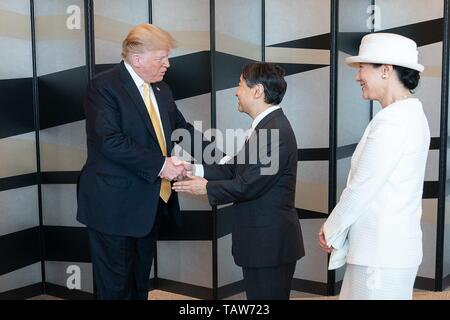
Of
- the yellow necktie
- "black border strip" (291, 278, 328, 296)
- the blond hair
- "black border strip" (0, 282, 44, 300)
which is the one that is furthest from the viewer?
"black border strip" (291, 278, 328, 296)

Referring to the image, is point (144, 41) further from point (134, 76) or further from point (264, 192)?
point (264, 192)

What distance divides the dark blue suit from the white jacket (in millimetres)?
963

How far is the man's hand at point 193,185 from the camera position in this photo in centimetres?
253

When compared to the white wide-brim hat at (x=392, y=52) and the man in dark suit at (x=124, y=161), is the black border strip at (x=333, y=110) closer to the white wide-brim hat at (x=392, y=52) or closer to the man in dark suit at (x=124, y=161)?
the man in dark suit at (x=124, y=161)

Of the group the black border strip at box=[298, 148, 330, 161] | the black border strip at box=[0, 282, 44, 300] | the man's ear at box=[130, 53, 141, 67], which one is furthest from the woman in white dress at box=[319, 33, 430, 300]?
the black border strip at box=[0, 282, 44, 300]

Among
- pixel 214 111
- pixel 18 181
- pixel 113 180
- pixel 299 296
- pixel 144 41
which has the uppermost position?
pixel 144 41

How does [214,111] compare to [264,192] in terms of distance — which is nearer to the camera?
[264,192]

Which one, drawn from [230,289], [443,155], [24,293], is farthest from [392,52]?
[24,293]

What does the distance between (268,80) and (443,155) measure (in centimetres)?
203

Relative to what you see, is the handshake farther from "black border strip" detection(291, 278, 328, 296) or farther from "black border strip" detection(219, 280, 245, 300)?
"black border strip" detection(291, 278, 328, 296)

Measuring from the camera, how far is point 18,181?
3699 millimetres

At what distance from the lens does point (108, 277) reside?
109 inches

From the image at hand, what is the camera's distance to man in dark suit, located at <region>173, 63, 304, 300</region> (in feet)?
7.48

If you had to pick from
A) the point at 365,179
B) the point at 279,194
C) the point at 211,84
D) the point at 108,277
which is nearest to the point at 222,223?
the point at 211,84
